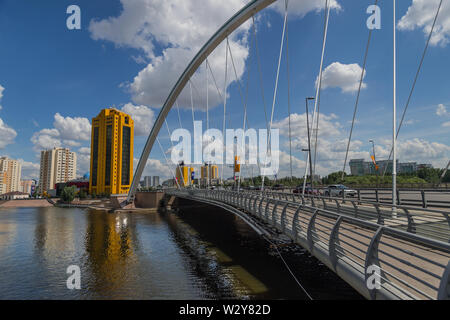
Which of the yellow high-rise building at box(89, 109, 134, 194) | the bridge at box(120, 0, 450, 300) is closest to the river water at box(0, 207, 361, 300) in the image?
the bridge at box(120, 0, 450, 300)

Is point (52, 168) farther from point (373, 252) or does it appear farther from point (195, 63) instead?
point (373, 252)

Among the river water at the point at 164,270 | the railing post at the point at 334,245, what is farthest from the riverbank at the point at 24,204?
the railing post at the point at 334,245

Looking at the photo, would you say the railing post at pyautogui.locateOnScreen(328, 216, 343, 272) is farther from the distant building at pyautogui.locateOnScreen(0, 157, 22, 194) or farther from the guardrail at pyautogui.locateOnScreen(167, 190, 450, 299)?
the distant building at pyautogui.locateOnScreen(0, 157, 22, 194)

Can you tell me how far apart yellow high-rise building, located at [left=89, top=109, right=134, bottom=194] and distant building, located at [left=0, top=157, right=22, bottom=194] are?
98075 millimetres

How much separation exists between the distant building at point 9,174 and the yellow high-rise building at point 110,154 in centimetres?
9808

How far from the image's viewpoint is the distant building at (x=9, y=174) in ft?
515

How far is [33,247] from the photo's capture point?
67.9 ft

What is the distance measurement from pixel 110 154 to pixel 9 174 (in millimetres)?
118350

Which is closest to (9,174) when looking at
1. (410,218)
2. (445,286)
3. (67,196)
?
(67,196)

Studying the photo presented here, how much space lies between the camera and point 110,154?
9294cm
